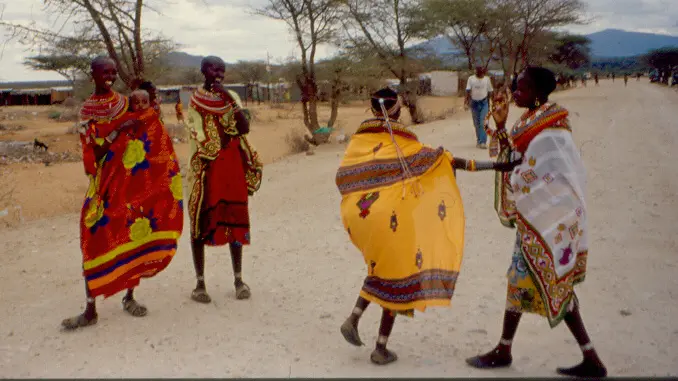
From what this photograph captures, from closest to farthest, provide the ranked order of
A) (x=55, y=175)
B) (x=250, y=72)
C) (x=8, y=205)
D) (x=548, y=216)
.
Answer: (x=548, y=216)
(x=8, y=205)
(x=55, y=175)
(x=250, y=72)

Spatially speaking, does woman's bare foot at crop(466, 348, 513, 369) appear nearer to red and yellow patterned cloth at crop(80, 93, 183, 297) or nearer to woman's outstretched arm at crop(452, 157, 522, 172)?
woman's outstretched arm at crop(452, 157, 522, 172)

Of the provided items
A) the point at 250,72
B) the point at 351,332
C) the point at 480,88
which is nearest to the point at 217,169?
the point at 351,332

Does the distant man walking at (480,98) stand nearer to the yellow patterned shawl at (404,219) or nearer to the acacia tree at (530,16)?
the yellow patterned shawl at (404,219)

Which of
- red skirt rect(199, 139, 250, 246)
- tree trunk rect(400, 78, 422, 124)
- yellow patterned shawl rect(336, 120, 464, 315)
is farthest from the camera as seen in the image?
tree trunk rect(400, 78, 422, 124)

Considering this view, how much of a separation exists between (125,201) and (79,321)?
885 mm

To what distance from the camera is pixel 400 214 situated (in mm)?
3543

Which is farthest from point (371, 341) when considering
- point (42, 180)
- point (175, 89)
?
point (175, 89)

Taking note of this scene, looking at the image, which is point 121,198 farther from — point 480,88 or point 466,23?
point 466,23

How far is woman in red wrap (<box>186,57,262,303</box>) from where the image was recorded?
4871mm

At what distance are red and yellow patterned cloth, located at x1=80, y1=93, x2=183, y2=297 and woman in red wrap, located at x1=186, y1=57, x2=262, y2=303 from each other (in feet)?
0.67

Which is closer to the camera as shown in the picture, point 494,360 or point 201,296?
point 494,360

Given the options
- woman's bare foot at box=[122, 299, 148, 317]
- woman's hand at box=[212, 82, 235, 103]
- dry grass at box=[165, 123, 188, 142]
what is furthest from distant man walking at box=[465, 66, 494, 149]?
dry grass at box=[165, 123, 188, 142]

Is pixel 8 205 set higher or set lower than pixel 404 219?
lower

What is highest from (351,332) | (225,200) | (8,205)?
(225,200)
